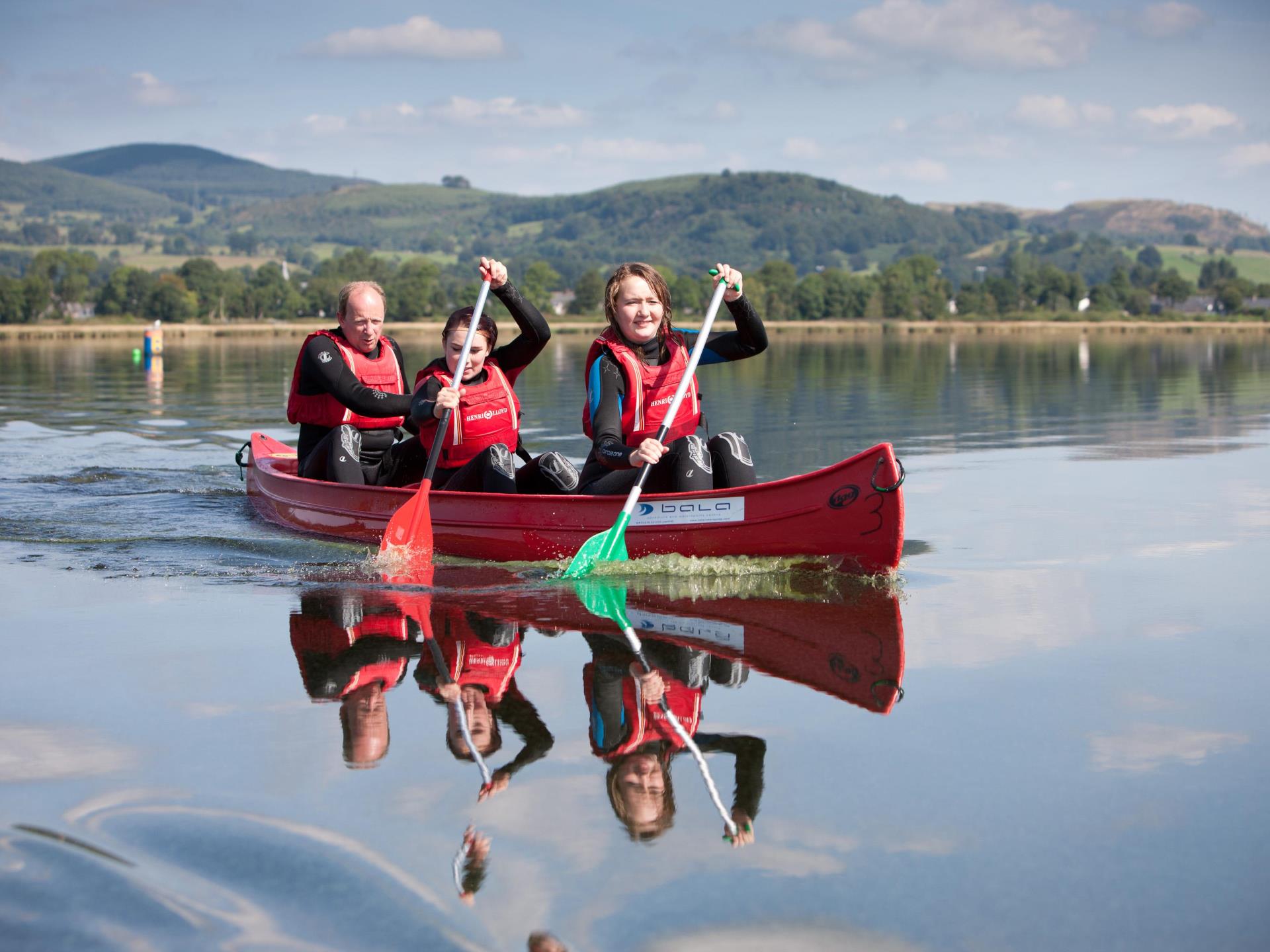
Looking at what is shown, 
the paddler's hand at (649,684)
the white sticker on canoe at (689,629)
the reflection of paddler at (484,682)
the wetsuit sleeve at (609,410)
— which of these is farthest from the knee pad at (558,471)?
the paddler's hand at (649,684)

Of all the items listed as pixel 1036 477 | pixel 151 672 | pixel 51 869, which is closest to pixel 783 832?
pixel 51 869

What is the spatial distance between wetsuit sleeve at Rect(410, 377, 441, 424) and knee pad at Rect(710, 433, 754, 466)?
1812 millimetres

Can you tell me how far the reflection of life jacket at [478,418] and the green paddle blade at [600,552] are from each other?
129cm

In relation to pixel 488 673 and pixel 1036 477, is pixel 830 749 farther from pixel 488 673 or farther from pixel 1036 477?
pixel 1036 477

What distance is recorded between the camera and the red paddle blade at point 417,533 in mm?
8352

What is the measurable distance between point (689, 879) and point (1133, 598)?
4.36 meters

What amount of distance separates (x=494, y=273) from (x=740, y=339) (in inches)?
63.0

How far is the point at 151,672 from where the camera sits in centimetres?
562

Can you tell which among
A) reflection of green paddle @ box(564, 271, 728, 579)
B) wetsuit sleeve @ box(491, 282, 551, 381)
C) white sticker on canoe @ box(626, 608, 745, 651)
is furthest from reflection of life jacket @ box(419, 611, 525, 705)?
wetsuit sleeve @ box(491, 282, 551, 381)

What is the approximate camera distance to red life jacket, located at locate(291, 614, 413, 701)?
5.43 meters

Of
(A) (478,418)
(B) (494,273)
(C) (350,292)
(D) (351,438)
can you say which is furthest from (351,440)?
(B) (494,273)

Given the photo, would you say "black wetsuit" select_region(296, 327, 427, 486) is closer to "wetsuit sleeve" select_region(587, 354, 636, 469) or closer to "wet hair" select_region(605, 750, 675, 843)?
"wetsuit sleeve" select_region(587, 354, 636, 469)

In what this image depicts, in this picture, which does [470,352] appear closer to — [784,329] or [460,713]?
[460,713]

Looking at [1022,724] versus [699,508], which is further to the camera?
[699,508]
